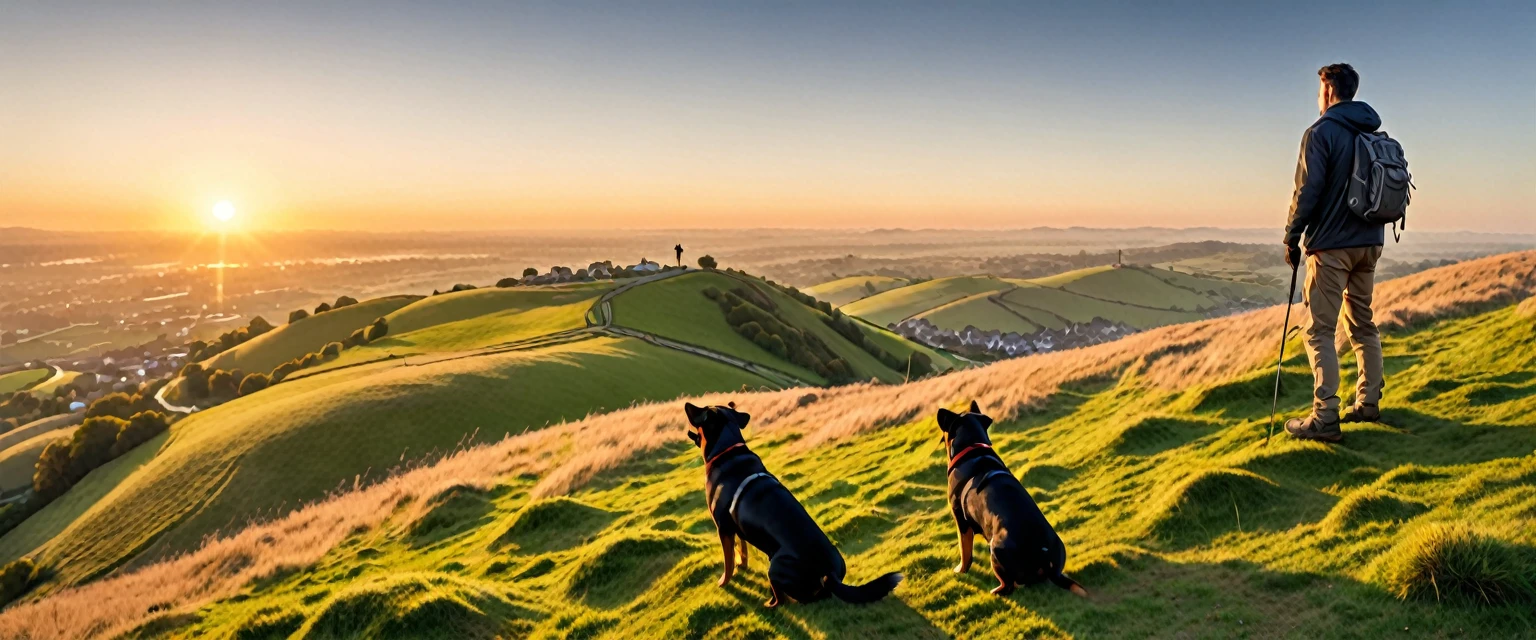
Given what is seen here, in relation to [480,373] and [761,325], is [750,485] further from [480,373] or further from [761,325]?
[761,325]

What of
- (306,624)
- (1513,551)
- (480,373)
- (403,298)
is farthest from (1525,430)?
(403,298)

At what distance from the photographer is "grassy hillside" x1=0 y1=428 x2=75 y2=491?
209ft

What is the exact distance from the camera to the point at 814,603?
7.69 meters

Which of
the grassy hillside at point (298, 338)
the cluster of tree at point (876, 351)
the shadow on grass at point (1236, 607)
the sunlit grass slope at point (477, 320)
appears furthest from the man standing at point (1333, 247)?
the grassy hillside at point (298, 338)

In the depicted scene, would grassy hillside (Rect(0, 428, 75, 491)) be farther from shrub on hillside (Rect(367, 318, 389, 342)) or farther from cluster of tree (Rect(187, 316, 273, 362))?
cluster of tree (Rect(187, 316, 273, 362))

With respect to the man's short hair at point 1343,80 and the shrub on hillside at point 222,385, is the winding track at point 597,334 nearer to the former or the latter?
the shrub on hillside at point 222,385

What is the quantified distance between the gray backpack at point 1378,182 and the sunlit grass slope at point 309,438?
117 ft

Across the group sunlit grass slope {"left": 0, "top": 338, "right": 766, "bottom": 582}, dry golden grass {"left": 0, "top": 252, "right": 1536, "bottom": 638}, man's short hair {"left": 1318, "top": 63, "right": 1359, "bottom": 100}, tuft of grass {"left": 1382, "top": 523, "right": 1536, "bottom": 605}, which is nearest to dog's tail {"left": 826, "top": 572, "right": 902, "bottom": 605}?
tuft of grass {"left": 1382, "top": 523, "right": 1536, "bottom": 605}

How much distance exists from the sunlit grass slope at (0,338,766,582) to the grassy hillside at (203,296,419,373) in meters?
38.3

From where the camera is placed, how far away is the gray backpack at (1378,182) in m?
8.57

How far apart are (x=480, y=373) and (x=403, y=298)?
68578mm

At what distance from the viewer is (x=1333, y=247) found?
9.12 m

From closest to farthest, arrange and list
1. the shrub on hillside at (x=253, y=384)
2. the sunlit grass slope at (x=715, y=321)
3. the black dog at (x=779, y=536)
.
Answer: the black dog at (x=779, y=536), the shrub on hillside at (x=253, y=384), the sunlit grass slope at (x=715, y=321)

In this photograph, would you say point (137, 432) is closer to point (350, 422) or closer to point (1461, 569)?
point (350, 422)
